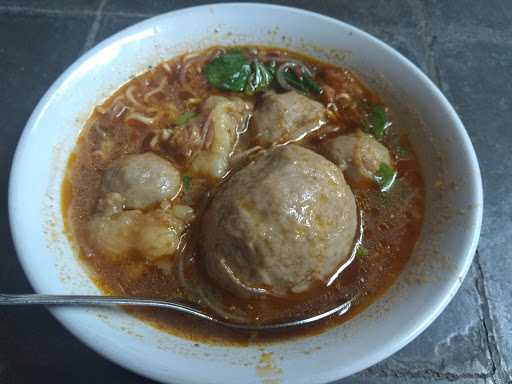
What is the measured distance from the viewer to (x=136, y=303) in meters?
1.92

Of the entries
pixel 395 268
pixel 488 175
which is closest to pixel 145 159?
pixel 395 268

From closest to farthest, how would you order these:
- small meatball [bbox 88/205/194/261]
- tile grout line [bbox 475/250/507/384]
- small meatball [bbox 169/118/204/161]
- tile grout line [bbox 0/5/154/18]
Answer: small meatball [bbox 88/205/194/261] < tile grout line [bbox 475/250/507/384] < small meatball [bbox 169/118/204/161] < tile grout line [bbox 0/5/154/18]

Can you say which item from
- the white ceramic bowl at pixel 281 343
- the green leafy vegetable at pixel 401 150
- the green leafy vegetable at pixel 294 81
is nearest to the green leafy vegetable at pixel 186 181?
the white ceramic bowl at pixel 281 343

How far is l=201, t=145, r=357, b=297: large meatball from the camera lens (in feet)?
6.17

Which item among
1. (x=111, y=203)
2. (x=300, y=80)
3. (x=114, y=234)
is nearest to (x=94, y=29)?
(x=300, y=80)

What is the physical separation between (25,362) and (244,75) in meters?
2.00

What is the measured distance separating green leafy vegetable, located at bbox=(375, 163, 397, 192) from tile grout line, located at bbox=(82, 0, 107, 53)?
2471mm

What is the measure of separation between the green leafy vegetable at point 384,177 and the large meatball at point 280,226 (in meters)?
0.39

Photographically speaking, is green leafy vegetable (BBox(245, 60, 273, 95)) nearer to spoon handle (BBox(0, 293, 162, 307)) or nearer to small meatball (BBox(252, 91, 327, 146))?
small meatball (BBox(252, 91, 327, 146))

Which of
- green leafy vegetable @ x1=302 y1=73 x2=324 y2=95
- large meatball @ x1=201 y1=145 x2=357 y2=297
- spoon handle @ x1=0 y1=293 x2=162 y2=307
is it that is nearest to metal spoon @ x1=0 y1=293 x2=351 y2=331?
spoon handle @ x1=0 y1=293 x2=162 y2=307

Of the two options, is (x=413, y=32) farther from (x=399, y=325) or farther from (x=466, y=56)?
(x=399, y=325)

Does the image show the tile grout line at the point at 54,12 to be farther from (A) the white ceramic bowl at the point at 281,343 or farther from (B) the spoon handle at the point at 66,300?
(B) the spoon handle at the point at 66,300

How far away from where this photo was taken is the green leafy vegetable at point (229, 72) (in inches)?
111

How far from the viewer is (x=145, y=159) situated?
2377 millimetres
